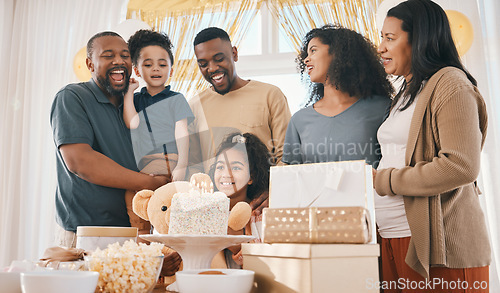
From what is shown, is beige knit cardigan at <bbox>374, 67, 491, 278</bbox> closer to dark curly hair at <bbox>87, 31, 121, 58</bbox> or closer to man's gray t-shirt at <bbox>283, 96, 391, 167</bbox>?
man's gray t-shirt at <bbox>283, 96, 391, 167</bbox>

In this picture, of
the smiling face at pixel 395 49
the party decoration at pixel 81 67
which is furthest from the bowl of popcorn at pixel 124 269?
the party decoration at pixel 81 67

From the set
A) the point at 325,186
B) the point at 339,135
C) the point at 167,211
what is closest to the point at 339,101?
the point at 339,135

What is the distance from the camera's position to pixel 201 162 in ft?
6.53

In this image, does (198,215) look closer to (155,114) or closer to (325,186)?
(325,186)

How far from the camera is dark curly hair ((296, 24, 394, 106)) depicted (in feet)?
6.07

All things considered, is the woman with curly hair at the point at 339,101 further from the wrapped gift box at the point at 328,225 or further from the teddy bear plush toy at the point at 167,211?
the wrapped gift box at the point at 328,225

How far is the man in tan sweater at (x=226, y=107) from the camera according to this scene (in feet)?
6.49

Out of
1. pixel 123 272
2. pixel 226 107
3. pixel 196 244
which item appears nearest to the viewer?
pixel 123 272

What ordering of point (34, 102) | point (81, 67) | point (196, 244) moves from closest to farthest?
point (196, 244) → point (81, 67) → point (34, 102)

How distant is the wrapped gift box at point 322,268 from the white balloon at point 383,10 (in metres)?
1.38

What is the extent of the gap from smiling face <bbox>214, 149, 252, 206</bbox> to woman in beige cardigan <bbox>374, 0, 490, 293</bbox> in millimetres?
589

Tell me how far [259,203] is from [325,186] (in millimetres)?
908

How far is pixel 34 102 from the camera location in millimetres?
2496

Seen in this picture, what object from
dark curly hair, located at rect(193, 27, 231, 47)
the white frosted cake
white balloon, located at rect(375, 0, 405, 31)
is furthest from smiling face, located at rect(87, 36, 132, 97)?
white balloon, located at rect(375, 0, 405, 31)
